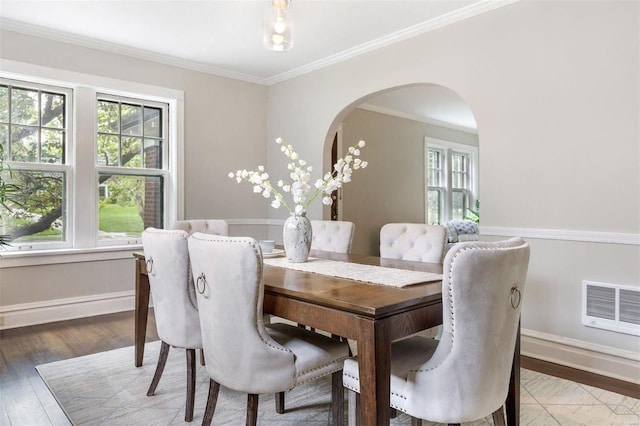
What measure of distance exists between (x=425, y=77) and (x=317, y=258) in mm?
1985

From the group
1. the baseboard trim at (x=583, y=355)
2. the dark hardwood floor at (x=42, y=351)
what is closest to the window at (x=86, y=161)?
the dark hardwood floor at (x=42, y=351)

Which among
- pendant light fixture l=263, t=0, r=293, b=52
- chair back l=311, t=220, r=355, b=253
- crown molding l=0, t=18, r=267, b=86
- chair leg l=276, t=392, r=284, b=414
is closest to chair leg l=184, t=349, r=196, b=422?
chair leg l=276, t=392, r=284, b=414

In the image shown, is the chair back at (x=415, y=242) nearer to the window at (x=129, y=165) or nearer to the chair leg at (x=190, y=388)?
the chair leg at (x=190, y=388)

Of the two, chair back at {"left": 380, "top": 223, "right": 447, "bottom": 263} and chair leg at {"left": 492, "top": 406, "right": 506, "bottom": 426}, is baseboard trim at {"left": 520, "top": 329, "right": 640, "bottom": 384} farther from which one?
chair leg at {"left": 492, "top": 406, "right": 506, "bottom": 426}

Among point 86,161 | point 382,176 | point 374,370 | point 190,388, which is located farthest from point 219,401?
point 382,176

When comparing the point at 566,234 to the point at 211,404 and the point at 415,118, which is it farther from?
the point at 415,118

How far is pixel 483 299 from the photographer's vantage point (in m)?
1.32

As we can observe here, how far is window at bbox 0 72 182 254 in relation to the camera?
12.3ft

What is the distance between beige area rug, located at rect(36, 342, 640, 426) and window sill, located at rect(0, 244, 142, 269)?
134cm

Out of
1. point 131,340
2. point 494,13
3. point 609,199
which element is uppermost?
point 494,13

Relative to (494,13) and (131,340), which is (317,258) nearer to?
(131,340)

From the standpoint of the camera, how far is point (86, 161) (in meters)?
3.99

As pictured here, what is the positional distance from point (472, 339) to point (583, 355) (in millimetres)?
1947

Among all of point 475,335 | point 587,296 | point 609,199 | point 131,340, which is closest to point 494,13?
point 609,199
